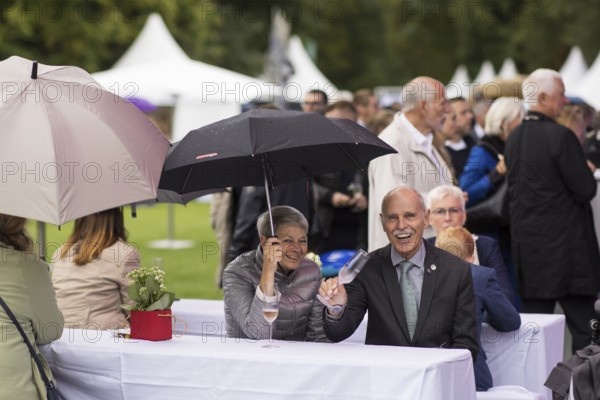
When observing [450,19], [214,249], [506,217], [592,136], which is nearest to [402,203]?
[506,217]

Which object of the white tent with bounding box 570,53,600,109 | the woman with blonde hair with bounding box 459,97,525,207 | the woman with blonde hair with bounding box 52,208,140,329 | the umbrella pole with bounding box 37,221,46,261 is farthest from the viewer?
the white tent with bounding box 570,53,600,109

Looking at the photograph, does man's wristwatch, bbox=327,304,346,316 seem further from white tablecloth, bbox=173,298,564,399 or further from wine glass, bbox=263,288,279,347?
white tablecloth, bbox=173,298,564,399

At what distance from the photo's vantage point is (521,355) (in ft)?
22.3

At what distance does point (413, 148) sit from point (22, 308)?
3.78 metres

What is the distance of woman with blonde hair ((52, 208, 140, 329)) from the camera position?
695 cm

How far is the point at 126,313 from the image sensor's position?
7066 millimetres

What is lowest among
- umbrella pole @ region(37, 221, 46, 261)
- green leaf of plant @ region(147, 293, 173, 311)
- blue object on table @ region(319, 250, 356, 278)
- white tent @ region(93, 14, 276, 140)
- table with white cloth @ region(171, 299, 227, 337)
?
table with white cloth @ region(171, 299, 227, 337)

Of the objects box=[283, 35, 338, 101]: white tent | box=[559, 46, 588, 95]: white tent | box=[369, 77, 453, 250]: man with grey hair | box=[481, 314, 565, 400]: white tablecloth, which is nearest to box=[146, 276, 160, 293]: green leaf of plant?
box=[481, 314, 565, 400]: white tablecloth

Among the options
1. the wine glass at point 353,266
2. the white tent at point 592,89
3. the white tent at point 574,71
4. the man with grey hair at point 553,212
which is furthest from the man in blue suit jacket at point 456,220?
the white tent at point 574,71

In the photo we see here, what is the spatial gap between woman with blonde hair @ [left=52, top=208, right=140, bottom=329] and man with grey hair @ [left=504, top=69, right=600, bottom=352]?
351 centimetres

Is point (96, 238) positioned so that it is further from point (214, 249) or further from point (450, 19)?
point (450, 19)

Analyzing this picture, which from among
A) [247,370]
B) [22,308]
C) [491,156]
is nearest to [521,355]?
[247,370]

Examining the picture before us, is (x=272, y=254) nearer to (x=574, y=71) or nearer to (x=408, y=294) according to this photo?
(x=408, y=294)

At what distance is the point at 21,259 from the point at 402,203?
6.52 feet
